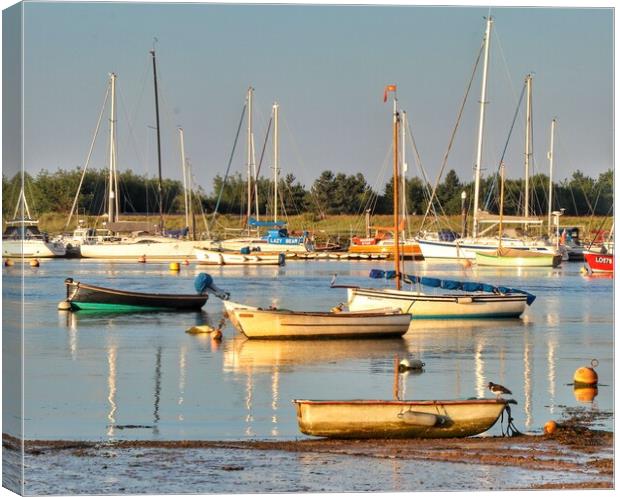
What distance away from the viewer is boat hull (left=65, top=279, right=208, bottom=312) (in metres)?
38.3

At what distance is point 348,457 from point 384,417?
0.84 m

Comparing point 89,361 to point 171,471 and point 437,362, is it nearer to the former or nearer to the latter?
point 437,362

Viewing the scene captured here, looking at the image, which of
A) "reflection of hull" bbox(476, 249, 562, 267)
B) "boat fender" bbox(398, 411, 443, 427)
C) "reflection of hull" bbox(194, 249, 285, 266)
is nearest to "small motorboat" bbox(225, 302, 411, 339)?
"boat fender" bbox(398, 411, 443, 427)

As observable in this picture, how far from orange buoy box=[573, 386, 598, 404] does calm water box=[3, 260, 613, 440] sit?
0.10m

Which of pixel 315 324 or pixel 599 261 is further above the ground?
pixel 599 261

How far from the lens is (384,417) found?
16297mm

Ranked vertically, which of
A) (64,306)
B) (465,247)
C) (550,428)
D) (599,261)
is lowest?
(550,428)

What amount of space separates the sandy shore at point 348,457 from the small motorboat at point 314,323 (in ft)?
38.2

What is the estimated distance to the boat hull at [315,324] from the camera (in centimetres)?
2858

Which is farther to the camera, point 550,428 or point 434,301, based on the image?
point 434,301

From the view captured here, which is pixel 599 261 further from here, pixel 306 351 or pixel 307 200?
pixel 306 351

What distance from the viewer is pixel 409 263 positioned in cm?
6988

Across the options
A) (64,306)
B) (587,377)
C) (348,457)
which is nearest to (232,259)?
(64,306)

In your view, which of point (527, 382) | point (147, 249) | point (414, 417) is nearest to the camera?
point (414, 417)
